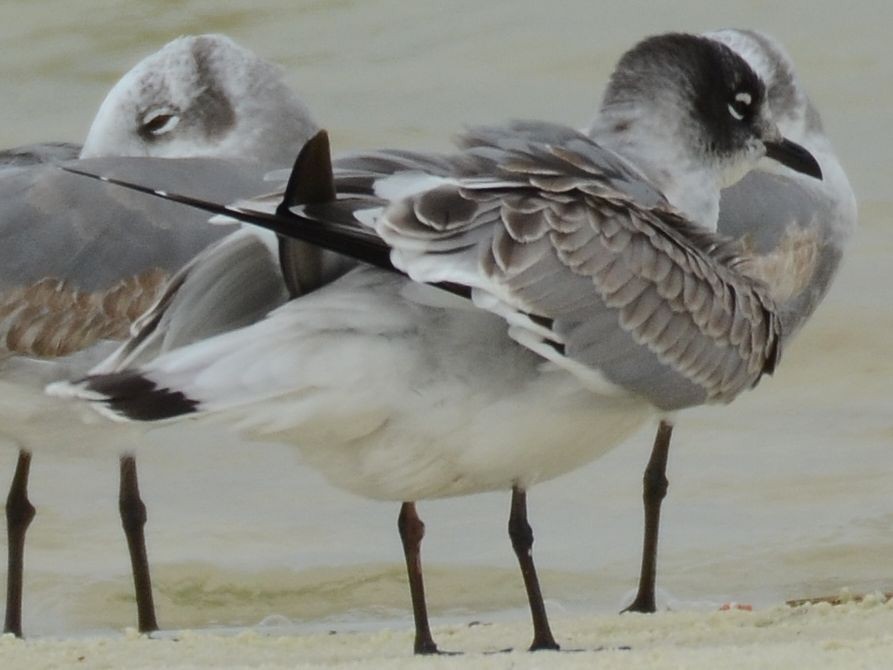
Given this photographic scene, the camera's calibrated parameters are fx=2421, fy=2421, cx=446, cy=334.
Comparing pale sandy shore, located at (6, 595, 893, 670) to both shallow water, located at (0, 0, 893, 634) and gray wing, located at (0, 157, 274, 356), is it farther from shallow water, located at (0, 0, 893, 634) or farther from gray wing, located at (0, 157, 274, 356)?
shallow water, located at (0, 0, 893, 634)

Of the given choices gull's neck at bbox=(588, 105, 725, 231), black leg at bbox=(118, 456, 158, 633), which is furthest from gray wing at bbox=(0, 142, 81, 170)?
gull's neck at bbox=(588, 105, 725, 231)

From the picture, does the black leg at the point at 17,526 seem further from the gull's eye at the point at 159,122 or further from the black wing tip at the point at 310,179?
the black wing tip at the point at 310,179

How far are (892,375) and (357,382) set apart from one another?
6060 millimetres

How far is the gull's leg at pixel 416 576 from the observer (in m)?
5.70

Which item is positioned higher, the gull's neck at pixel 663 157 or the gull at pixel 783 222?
the gull's neck at pixel 663 157

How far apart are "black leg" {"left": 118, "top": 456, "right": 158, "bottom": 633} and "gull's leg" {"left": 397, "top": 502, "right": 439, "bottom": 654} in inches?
57.3

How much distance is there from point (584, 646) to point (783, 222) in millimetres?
2792

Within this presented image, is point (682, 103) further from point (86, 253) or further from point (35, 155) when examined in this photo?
point (35, 155)

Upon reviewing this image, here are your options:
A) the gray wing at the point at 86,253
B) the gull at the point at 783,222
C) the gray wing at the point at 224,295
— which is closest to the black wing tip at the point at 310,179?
the gray wing at the point at 224,295

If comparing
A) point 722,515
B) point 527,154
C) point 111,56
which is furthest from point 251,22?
point 527,154

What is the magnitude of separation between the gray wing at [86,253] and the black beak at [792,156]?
60.2 inches

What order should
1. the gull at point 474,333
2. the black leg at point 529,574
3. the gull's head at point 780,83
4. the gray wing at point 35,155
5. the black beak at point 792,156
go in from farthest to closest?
the gull's head at point 780,83
the gray wing at point 35,155
the black beak at point 792,156
the black leg at point 529,574
the gull at point 474,333

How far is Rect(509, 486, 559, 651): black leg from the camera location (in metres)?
5.69

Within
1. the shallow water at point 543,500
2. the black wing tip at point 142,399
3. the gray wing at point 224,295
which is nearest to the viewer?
the black wing tip at point 142,399
